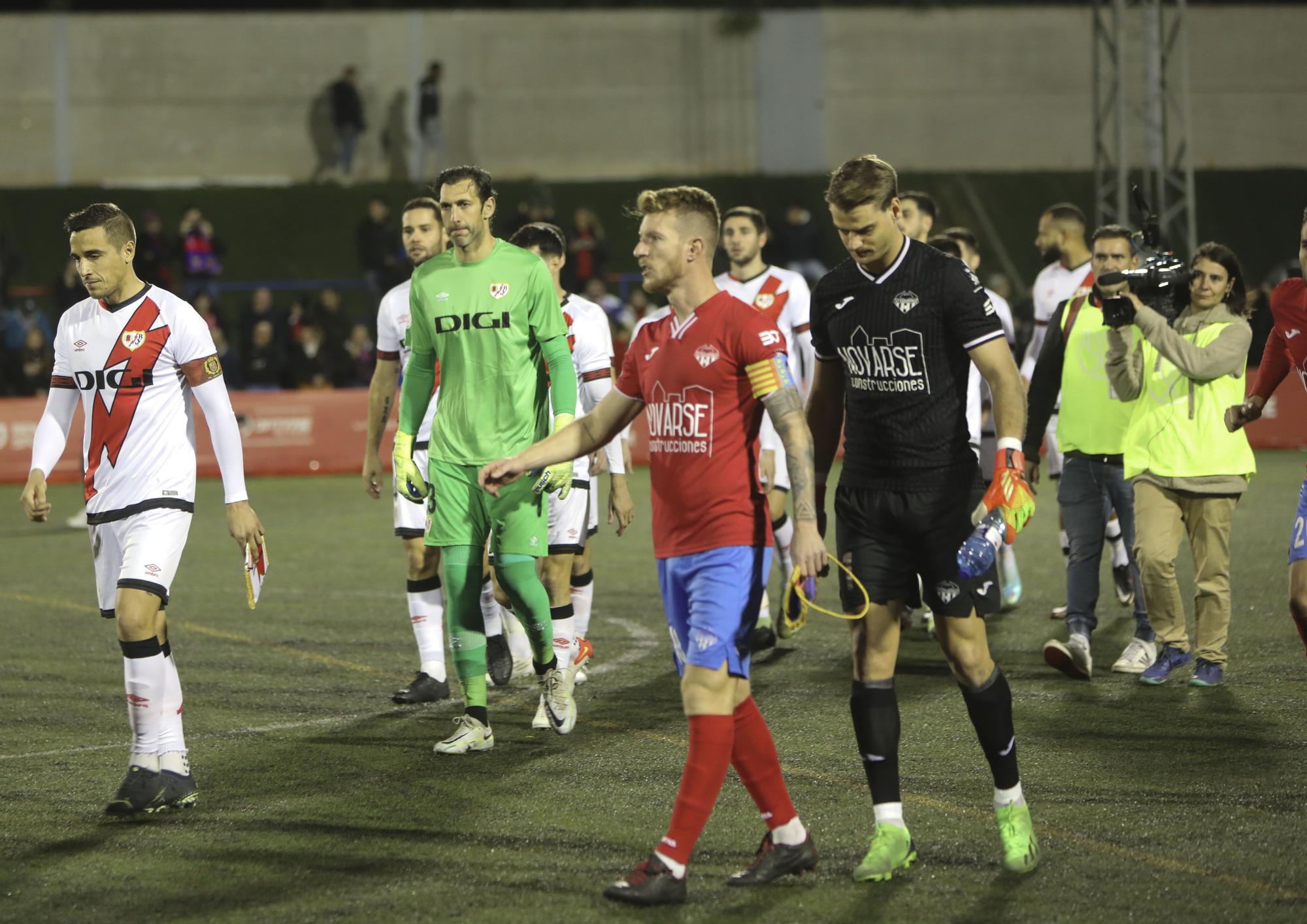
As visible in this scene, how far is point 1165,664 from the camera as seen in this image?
25.9ft

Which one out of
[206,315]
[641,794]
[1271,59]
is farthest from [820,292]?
[1271,59]

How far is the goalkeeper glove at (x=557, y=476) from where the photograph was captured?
6559 millimetres

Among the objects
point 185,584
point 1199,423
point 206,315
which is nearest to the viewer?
point 1199,423

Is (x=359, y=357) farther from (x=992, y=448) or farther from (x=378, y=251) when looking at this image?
(x=992, y=448)

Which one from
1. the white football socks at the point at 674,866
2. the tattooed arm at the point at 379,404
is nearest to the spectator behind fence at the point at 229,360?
the tattooed arm at the point at 379,404

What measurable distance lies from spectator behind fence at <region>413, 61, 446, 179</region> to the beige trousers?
20797 millimetres

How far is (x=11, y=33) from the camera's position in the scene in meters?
27.3

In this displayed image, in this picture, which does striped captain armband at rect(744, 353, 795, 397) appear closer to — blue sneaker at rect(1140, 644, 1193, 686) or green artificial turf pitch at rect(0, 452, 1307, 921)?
green artificial turf pitch at rect(0, 452, 1307, 921)

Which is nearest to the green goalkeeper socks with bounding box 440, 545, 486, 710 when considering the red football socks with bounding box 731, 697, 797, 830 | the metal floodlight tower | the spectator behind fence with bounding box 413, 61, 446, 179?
the red football socks with bounding box 731, 697, 797, 830

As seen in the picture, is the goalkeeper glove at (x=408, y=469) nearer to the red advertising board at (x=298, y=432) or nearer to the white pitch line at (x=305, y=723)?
the white pitch line at (x=305, y=723)

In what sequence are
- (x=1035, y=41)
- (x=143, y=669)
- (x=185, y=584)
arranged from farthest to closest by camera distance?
(x=1035, y=41)
(x=185, y=584)
(x=143, y=669)

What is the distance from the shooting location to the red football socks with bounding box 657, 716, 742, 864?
15.5 feet

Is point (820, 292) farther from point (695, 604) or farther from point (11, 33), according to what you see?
point (11, 33)

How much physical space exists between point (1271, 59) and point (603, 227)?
505 inches
